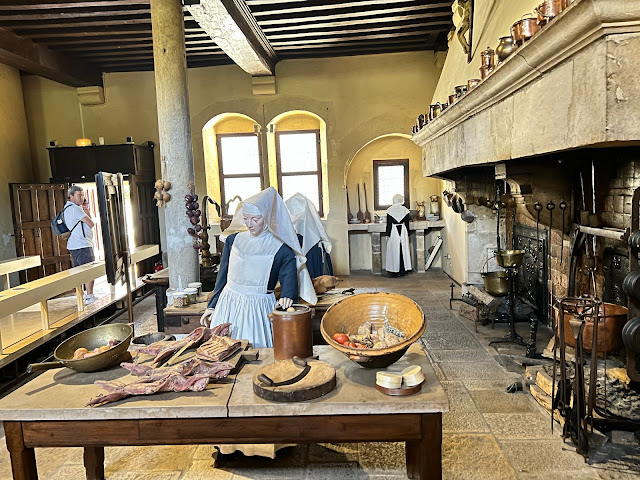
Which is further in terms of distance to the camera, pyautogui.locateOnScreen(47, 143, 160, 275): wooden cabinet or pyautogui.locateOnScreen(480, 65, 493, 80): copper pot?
pyautogui.locateOnScreen(47, 143, 160, 275): wooden cabinet

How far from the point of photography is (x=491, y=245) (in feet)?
22.4

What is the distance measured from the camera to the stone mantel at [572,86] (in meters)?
1.93

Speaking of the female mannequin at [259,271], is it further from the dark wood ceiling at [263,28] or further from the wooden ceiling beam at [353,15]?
the wooden ceiling beam at [353,15]

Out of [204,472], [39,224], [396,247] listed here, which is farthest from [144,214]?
[204,472]

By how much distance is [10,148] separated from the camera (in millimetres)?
8828

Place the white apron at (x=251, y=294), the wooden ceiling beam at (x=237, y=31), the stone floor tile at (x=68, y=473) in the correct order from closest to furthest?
the stone floor tile at (x=68, y=473) < the white apron at (x=251, y=294) < the wooden ceiling beam at (x=237, y=31)

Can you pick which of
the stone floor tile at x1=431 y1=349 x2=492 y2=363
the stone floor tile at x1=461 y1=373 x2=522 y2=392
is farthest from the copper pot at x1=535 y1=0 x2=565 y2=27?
the stone floor tile at x1=431 y1=349 x2=492 y2=363

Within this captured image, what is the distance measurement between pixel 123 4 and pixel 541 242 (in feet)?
19.3

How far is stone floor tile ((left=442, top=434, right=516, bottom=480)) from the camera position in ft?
9.48

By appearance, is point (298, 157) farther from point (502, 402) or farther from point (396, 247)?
point (502, 402)

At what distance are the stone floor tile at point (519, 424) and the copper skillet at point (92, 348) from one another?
2564mm

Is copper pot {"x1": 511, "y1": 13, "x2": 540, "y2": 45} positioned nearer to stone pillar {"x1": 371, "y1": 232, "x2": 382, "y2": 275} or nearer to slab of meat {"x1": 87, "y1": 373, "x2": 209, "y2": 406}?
slab of meat {"x1": 87, "y1": 373, "x2": 209, "y2": 406}

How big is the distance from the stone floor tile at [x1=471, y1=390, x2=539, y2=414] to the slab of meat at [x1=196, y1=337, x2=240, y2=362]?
86.7 inches

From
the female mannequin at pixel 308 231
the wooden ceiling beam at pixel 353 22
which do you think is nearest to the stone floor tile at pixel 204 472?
the female mannequin at pixel 308 231
